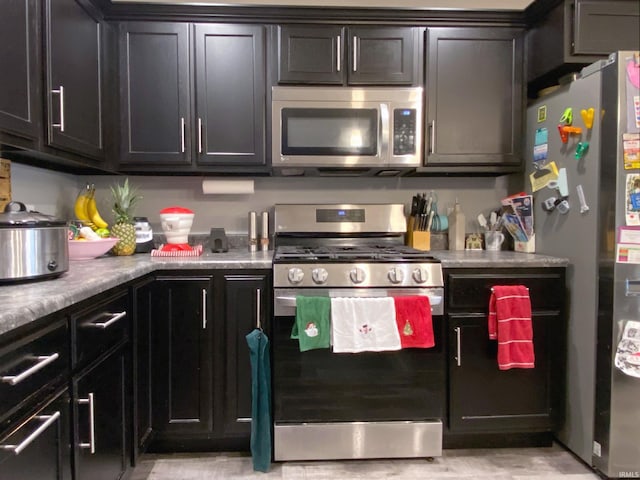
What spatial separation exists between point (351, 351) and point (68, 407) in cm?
105

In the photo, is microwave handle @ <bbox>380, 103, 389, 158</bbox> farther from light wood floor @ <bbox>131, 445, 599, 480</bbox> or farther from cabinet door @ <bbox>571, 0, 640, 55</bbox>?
light wood floor @ <bbox>131, 445, 599, 480</bbox>

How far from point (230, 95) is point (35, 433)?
5.59ft

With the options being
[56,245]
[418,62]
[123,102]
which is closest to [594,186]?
[418,62]

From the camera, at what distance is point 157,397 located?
190 centimetres

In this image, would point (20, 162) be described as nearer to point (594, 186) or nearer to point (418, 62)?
point (418, 62)

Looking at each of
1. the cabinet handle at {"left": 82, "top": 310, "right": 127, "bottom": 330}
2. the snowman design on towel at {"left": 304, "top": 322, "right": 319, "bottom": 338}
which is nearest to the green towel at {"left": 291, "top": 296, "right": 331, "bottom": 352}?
the snowman design on towel at {"left": 304, "top": 322, "right": 319, "bottom": 338}

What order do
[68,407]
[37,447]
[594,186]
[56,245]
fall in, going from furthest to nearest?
1. [594,186]
2. [56,245]
3. [68,407]
4. [37,447]

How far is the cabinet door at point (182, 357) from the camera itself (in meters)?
1.90

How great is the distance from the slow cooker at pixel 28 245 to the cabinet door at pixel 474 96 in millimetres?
1727

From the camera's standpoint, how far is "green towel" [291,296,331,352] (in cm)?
180

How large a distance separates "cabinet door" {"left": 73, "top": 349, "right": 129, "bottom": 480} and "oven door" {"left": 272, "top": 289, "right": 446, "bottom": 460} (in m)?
0.63

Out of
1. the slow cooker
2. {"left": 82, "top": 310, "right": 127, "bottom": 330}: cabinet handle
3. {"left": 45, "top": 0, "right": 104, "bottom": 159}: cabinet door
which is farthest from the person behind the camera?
{"left": 45, "top": 0, "right": 104, "bottom": 159}: cabinet door

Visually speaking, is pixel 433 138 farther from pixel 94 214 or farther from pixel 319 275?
pixel 94 214

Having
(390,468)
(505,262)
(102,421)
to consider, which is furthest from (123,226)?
(505,262)
